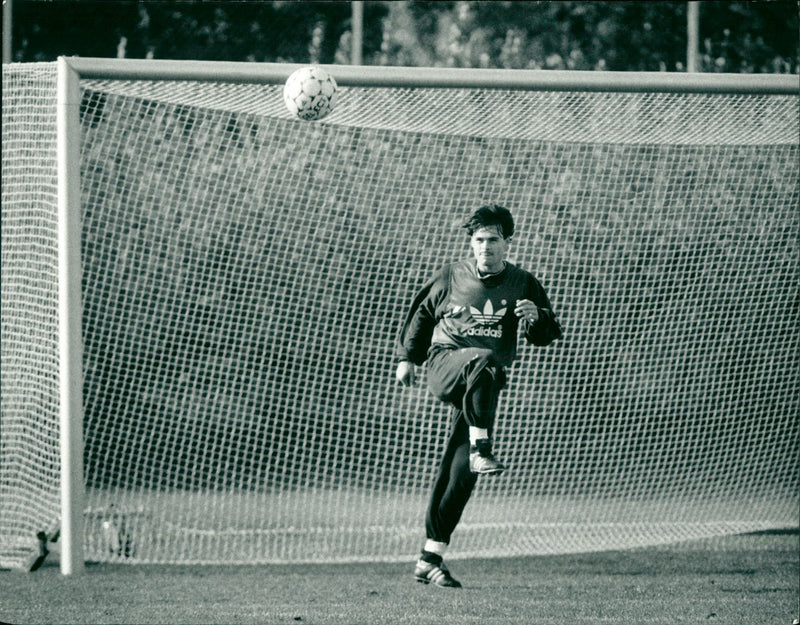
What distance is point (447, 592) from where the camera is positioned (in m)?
4.89

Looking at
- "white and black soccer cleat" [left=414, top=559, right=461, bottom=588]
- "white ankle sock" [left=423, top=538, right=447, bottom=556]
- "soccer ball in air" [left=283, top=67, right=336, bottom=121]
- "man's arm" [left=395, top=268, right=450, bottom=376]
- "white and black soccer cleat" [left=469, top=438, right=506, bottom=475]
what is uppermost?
"soccer ball in air" [left=283, top=67, right=336, bottom=121]

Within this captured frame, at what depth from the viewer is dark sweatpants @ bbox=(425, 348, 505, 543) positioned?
4410mm

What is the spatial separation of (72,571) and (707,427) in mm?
3560

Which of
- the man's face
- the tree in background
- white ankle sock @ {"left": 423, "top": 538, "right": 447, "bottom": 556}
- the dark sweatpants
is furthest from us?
the tree in background

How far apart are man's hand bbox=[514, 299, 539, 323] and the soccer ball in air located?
120 cm

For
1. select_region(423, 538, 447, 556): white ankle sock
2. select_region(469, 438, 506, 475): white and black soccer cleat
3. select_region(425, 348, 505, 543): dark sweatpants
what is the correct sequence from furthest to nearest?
select_region(423, 538, 447, 556): white ankle sock → select_region(425, 348, 505, 543): dark sweatpants → select_region(469, 438, 506, 475): white and black soccer cleat

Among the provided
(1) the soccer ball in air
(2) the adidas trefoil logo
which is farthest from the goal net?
(2) the adidas trefoil logo

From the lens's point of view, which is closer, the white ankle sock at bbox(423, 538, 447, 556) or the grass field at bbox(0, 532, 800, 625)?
the grass field at bbox(0, 532, 800, 625)

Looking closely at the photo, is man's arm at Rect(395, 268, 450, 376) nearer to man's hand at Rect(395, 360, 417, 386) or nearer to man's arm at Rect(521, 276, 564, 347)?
man's hand at Rect(395, 360, 417, 386)

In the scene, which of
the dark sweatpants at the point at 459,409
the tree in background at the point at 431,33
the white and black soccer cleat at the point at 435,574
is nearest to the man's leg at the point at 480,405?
the dark sweatpants at the point at 459,409

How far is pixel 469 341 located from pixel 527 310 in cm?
31

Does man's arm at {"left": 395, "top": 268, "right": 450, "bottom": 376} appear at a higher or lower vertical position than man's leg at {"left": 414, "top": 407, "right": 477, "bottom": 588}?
higher

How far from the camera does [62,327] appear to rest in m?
5.10

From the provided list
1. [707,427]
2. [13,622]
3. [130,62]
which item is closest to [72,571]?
[13,622]
